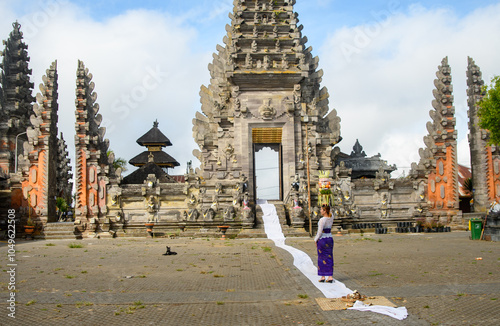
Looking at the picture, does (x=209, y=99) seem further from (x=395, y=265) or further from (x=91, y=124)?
(x=395, y=265)

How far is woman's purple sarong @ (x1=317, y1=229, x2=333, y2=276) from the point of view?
10.2m

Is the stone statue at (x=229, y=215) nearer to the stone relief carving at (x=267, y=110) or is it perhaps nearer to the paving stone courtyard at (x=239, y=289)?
the stone relief carving at (x=267, y=110)

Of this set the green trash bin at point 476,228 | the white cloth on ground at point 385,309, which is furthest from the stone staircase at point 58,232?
the white cloth on ground at point 385,309

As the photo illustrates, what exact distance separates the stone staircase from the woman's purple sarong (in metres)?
20.4

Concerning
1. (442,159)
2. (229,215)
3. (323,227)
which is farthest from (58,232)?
(442,159)

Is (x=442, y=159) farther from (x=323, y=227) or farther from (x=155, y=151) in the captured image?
(x=155, y=151)

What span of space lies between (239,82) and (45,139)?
12.0 m

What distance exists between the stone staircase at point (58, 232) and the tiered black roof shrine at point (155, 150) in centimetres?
2602

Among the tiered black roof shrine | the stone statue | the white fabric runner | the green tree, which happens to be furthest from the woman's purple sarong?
the tiered black roof shrine

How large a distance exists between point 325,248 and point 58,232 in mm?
21253

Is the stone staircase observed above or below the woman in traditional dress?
below

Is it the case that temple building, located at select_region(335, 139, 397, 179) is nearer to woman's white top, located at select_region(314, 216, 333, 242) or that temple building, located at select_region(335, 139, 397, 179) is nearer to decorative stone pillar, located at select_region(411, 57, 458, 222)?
decorative stone pillar, located at select_region(411, 57, 458, 222)

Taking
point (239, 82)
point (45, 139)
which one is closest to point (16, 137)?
point (45, 139)

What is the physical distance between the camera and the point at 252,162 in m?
29.5
